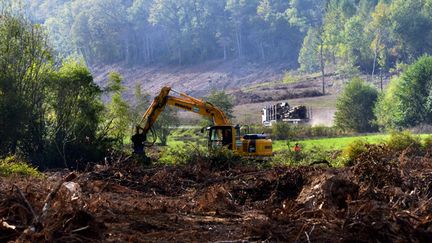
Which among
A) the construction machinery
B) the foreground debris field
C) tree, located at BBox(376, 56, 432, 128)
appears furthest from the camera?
the construction machinery

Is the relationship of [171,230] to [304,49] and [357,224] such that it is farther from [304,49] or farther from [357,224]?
[304,49]

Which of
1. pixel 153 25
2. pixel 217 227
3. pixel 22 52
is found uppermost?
pixel 153 25

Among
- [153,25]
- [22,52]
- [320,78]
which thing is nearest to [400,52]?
[320,78]

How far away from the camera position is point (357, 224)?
9.66 metres

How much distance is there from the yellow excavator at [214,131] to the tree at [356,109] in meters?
40.6

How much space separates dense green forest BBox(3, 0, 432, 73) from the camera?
11525 centimetres

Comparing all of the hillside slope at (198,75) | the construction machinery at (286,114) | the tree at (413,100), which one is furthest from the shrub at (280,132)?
the hillside slope at (198,75)

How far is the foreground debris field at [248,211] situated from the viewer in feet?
30.4

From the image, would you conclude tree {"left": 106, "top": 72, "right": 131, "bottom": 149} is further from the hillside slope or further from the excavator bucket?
the hillside slope

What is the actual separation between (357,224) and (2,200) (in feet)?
16.1

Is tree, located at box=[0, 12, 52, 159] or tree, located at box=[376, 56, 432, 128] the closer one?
tree, located at box=[0, 12, 52, 159]

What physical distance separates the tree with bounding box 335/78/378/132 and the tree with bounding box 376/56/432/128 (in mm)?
2822

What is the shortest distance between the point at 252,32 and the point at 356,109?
3014 inches

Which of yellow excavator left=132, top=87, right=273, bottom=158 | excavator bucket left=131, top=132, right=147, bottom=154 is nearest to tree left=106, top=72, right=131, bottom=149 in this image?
yellow excavator left=132, top=87, right=273, bottom=158
